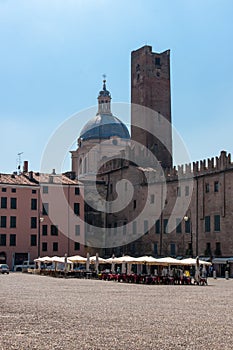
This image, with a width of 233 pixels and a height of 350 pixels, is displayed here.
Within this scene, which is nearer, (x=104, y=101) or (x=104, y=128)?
(x=104, y=128)

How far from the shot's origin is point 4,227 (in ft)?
181

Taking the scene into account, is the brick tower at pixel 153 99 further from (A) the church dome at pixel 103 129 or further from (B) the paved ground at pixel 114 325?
(B) the paved ground at pixel 114 325

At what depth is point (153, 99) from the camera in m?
61.4

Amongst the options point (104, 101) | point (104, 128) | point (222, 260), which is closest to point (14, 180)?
point (222, 260)

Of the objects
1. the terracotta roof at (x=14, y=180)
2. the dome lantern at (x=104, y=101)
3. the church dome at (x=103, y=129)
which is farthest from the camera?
the dome lantern at (x=104, y=101)

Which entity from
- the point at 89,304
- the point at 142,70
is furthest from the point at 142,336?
the point at 142,70

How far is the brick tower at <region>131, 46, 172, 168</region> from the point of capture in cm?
6006

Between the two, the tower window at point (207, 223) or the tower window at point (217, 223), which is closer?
the tower window at point (217, 223)

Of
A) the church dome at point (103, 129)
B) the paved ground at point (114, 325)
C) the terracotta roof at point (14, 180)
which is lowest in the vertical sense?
the paved ground at point (114, 325)

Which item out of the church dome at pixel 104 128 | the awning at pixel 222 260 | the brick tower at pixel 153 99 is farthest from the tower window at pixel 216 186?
the church dome at pixel 104 128

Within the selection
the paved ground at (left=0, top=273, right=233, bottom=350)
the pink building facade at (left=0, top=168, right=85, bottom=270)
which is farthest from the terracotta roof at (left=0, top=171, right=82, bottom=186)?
the paved ground at (left=0, top=273, right=233, bottom=350)

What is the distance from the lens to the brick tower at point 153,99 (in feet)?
197

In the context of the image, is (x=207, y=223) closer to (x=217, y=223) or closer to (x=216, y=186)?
(x=217, y=223)

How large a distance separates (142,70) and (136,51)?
274cm
